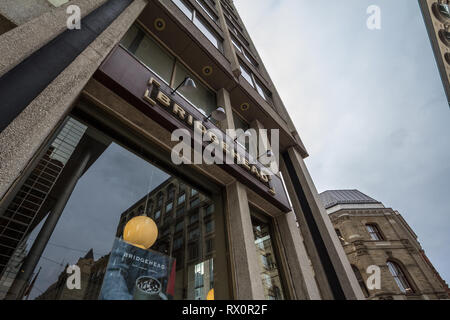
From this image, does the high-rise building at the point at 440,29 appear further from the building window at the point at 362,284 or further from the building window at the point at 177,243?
the building window at the point at 177,243

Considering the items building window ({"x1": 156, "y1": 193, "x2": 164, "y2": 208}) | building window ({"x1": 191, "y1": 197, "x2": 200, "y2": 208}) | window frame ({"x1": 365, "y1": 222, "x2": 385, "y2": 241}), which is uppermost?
window frame ({"x1": 365, "y1": 222, "x2": 385, "y2": 241})

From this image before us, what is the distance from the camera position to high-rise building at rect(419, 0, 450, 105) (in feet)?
61.1

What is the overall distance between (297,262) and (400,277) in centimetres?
2157

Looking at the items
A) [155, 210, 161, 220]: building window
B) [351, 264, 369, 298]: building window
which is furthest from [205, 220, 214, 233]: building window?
[351, 264, 369, 298]: building window

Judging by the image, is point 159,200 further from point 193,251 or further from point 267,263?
point 267,263

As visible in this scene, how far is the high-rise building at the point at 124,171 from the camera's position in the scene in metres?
2.58

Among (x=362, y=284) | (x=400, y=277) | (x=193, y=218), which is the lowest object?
(x=193, y=218)

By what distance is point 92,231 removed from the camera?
3326 millimetres

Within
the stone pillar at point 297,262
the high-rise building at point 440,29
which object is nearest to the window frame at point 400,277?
the high-rise building at point 440,29

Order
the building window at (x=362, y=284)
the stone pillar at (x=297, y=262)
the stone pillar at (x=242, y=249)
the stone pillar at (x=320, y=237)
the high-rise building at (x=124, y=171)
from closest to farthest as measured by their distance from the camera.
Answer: the high-rise building at (x=124, y=171), the stone pillar at (x=242, y=249), the stone pillar at (x=297, y=262), the stone pillar at (x=320, y=237), the building window at (x=362, y=284)

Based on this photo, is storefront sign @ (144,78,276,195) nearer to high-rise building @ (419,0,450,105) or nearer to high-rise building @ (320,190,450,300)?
high-rise building @ (320,190,450,300)

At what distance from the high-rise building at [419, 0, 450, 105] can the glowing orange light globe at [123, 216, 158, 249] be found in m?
26.6

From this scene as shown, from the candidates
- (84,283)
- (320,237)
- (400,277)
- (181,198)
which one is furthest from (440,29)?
(84,283)

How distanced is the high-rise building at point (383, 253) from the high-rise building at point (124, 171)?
59.1ft
